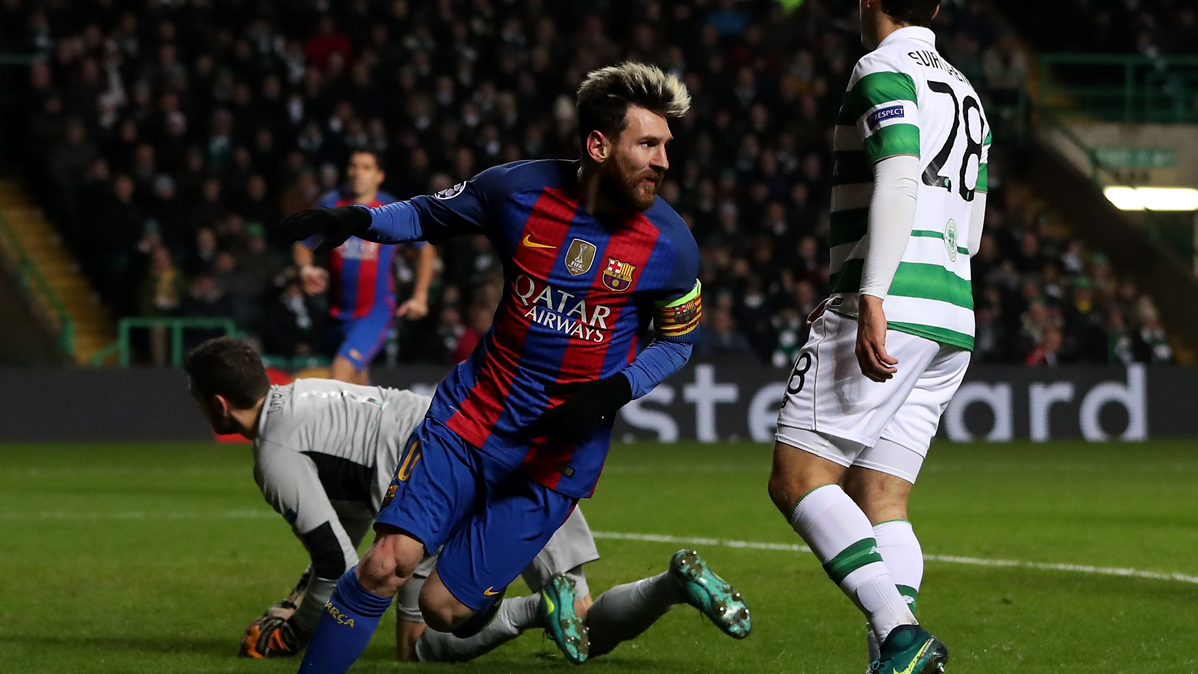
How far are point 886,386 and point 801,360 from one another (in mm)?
258

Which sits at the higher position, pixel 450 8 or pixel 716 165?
pixel 450 8

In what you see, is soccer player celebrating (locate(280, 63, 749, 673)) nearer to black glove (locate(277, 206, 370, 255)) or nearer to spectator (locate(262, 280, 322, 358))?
black glove (locate(277, 206, 370, 255))

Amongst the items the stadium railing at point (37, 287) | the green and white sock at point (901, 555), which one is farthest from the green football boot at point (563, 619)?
the stadium railing at point (37, 287)

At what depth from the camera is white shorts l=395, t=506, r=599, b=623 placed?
548 centimetres

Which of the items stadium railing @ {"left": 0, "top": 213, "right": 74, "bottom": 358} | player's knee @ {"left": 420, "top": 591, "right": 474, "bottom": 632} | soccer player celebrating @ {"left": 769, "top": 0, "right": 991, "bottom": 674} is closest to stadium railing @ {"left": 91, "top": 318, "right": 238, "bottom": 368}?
stadium railing @ {"left": 0, "top": 213, "right": 74, "bottom": 358}

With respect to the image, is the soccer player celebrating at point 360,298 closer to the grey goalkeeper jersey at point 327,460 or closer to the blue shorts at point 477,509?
the grey goalkeeper jersey at point 327,460

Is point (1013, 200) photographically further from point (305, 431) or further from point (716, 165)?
point (305, 431)

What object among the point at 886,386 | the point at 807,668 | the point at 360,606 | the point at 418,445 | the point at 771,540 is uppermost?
the point at 886,386

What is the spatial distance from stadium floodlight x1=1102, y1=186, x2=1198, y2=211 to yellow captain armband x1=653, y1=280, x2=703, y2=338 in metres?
19.7

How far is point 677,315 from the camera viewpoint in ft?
15.2

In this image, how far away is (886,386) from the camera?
4.29 meters

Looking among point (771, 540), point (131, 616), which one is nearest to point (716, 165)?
point (771, 540)

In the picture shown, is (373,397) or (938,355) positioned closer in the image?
(938,355)

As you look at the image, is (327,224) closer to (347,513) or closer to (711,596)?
(711,596)
